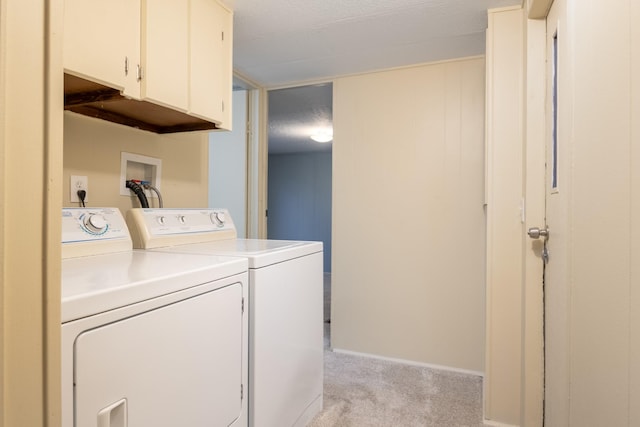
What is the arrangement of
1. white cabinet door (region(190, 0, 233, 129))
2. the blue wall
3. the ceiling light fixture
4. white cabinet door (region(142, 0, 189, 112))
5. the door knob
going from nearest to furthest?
white cabinet door (region(142, 0, 189, 112))
the door knob
white cabinet door (region(190, 0, 233, 129))
the ceiling light fixture
the blue wall

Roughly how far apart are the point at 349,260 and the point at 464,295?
33.9 inches

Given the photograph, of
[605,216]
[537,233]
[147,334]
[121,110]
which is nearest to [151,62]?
[121,110]

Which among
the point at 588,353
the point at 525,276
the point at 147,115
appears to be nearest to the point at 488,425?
the point at 525,276

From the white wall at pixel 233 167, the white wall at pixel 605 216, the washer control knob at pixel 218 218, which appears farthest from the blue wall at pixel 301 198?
the white wall at pixel 605 216

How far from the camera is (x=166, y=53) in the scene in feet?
4.83

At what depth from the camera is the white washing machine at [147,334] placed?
29.7 inches

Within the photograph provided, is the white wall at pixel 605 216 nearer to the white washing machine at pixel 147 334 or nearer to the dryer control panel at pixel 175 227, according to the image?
the white washing machine at pixel 147 334

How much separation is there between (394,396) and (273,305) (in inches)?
46.5

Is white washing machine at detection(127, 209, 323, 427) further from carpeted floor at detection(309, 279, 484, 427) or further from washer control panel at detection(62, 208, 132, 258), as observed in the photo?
carpeted floor at detection(309, 279, 484, 427)

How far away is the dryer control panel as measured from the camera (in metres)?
1.57

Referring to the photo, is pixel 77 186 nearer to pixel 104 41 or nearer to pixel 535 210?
pixel 104 41

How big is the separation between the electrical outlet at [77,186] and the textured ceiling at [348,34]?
3.69 feet

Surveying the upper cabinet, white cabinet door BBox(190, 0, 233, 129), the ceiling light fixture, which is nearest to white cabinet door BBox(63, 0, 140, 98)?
the upper cabinet

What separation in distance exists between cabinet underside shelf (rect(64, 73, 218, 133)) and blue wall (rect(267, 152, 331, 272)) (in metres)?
4.41
